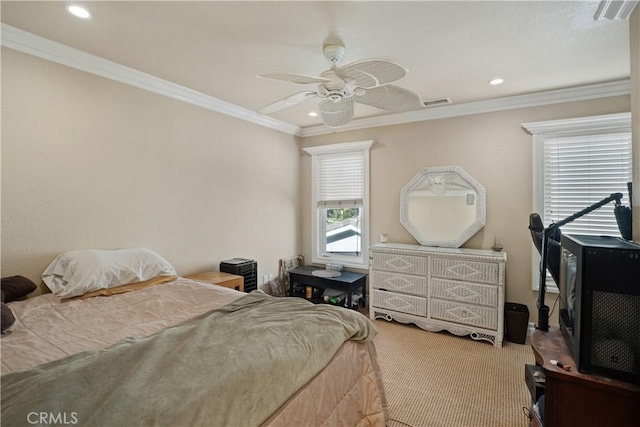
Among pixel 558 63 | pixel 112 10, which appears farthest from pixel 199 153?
pixel 558 63

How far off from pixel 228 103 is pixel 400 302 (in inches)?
126

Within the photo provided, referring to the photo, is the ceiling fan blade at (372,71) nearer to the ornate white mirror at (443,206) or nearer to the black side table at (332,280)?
the ornate white mirror at (443,206)

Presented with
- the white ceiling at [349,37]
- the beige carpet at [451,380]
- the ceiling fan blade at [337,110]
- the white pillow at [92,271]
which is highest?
the white ceiling at [349,37]

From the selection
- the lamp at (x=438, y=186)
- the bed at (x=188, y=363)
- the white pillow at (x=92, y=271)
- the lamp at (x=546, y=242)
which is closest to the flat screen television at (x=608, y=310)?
the lamp at (x=546, y=242)

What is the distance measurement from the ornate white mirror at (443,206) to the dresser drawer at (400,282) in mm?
551

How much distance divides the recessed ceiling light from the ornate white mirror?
3478mm

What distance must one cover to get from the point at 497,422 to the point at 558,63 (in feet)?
9.44

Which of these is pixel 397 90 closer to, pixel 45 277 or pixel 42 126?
pixel 42 126

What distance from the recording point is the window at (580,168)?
2902mm

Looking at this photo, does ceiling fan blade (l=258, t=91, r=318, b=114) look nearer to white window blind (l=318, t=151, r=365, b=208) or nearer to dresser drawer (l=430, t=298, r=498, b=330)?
white window blind (l=318, t=151, r=365, b=208)

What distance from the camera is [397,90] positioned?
2.15 meters

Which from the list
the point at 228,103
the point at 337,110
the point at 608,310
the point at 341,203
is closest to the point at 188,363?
the point at 608,310

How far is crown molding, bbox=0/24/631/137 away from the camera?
2221mm

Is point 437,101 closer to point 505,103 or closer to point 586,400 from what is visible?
point 505,103
